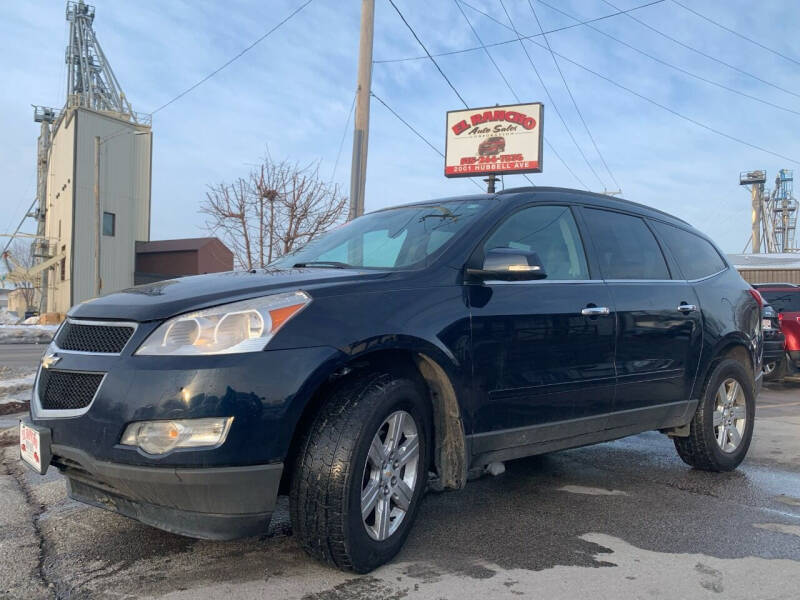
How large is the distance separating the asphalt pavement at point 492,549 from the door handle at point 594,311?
3.72 feet

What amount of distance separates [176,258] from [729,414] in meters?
37.7

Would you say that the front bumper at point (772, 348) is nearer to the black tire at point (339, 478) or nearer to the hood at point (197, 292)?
the hood at point (197, 292)

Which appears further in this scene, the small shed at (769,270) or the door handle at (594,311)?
the small shed at (769,270)

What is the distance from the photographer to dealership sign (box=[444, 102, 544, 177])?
2336 centimetres

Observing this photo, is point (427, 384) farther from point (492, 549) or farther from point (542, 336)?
point (492, 549)

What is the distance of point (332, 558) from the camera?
115 inches

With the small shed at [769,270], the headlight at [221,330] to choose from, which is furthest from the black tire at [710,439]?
the small shed at [769,270]

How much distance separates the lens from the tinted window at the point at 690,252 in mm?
5074

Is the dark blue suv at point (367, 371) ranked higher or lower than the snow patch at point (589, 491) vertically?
higher

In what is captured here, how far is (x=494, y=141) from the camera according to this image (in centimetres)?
2409

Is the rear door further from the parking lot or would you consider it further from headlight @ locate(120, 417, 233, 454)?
headlight @ locate(120, 417, 233, 454)

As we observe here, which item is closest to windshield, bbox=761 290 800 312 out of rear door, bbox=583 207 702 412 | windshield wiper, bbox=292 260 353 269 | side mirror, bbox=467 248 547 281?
rear door, bbox=583 207 702 412

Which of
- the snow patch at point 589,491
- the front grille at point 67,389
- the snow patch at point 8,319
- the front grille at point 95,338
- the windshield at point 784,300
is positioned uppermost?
the windshield at point 784,300

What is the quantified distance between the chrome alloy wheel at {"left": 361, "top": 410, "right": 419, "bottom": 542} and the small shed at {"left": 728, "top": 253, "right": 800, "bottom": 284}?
1156 inches
